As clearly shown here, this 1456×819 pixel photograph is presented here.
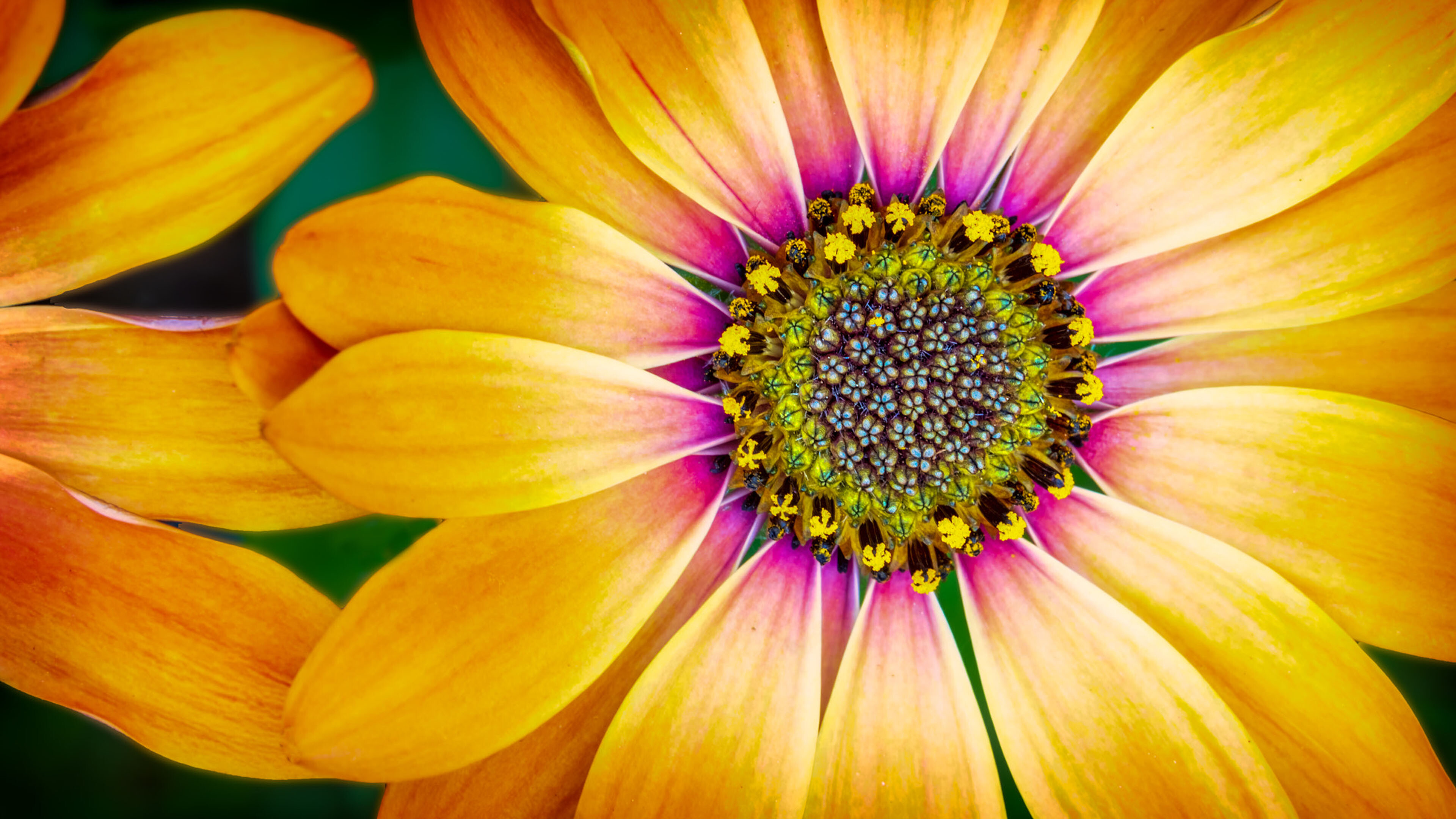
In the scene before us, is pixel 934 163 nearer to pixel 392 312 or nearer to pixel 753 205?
pixel 753 205

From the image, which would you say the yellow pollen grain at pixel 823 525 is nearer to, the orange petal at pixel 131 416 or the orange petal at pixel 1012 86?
the orange petal at pixel 1012 86

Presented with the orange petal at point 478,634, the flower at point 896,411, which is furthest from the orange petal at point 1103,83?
the orange petal at point 478,634

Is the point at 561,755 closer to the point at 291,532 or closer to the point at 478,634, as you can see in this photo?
the point at 478,634

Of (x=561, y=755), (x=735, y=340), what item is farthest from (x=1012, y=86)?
(x=561, y=755)

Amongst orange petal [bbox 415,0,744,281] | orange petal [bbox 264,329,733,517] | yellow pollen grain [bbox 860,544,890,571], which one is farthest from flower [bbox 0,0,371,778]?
yellow pollen grain [bbox 860,544,890,571]

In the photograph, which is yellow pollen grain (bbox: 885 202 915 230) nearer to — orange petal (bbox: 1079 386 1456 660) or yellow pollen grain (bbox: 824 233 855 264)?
yellow pollen grain (bbox: 824 233 855 264)

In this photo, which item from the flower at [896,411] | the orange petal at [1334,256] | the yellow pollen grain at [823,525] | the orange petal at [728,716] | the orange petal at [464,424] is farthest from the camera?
the yellow pollen grain at [823,525]
